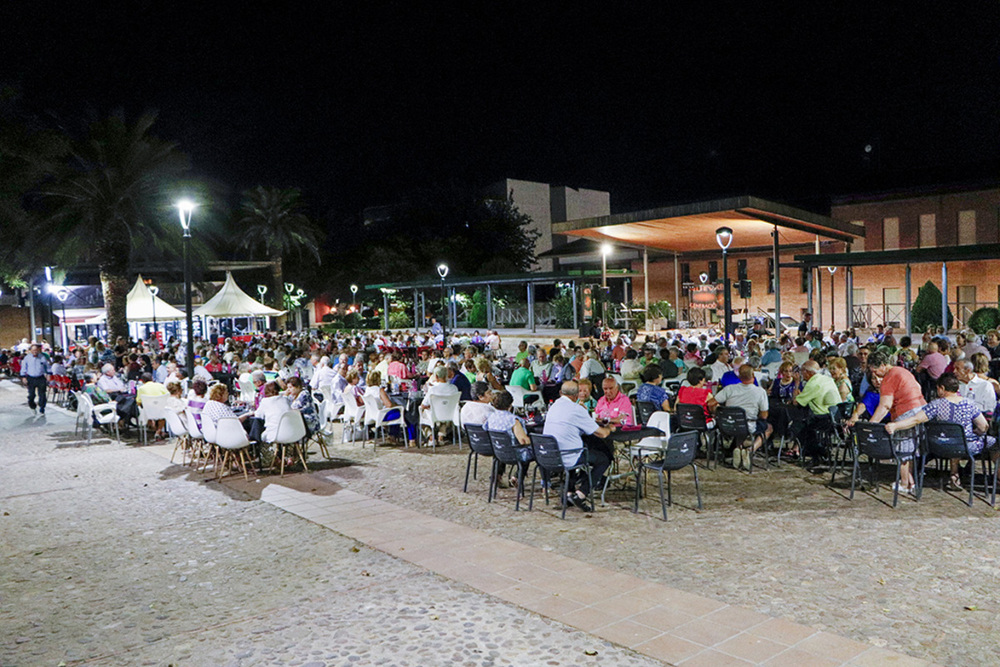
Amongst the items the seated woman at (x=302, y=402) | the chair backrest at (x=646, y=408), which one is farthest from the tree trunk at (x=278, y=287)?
the chair backrest at (x=646, y=408)

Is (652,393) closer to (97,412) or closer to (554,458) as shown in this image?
(554,458)

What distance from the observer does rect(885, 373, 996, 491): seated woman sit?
304 inches

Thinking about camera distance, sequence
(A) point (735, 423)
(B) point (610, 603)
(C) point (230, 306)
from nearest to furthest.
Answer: (B) point (610, 603) → (A) point (735, 423) → (C) point (230, 306)

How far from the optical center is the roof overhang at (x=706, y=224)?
2302 centimetres

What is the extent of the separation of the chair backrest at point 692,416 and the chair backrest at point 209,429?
19.4 feet

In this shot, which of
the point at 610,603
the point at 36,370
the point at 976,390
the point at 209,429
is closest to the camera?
the point at 610,603

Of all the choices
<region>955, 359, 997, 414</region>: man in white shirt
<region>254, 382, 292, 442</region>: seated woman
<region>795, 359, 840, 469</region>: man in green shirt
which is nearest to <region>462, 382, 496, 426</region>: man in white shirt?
<region>254, 382, 292, 442</region>: seated woman

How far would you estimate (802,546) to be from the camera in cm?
640

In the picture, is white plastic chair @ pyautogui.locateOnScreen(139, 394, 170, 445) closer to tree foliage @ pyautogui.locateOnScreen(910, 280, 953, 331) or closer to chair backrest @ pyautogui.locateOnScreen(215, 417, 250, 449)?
chair backrest @ pyautogui.locateOnScreen(215, 417, 250, 449)

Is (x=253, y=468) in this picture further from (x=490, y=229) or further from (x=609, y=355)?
(x=490, y=229)

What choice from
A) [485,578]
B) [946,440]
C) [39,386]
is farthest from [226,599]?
[39,386]

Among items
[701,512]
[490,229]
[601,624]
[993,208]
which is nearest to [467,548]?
[601,624]

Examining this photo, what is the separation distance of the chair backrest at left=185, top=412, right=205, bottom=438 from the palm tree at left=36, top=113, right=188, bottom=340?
17.9 m

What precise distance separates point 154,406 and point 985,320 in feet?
86.4
